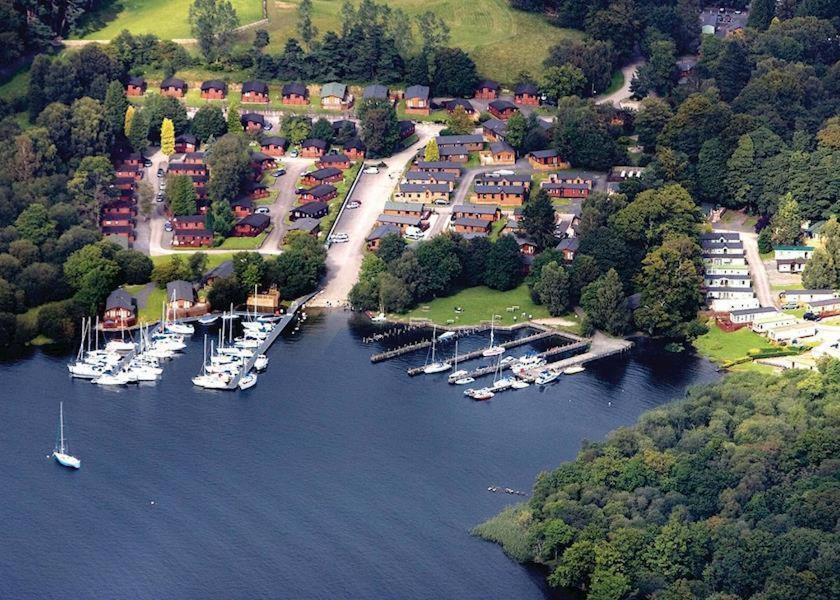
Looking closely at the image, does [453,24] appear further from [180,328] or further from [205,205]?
[180,328]

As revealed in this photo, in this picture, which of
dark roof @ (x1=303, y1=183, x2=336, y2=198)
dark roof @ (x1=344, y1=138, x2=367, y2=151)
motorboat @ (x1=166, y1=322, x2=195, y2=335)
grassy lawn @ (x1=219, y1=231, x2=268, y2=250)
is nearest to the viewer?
motorboat @ (x1=166, y1=322, x2=195, y2=335)

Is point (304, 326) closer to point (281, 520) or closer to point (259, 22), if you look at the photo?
point (281, 520)

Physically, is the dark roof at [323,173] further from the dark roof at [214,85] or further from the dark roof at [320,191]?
the dark roof at [214,85]

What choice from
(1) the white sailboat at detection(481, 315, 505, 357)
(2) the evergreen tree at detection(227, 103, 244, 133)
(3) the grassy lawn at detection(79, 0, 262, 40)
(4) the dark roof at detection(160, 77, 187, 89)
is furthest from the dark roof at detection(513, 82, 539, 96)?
(1) the white sailboat at detection(481, 315, 505, 357)

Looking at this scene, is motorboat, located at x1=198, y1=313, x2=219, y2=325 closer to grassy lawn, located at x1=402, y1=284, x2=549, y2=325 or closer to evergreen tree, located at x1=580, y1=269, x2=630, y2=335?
grassy lawn, located at x1=402, y1=284, x2=549, y2=325

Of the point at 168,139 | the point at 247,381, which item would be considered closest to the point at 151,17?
the point at 168,139

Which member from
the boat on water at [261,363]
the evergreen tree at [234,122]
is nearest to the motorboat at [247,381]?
the boat on water at [261,363]
